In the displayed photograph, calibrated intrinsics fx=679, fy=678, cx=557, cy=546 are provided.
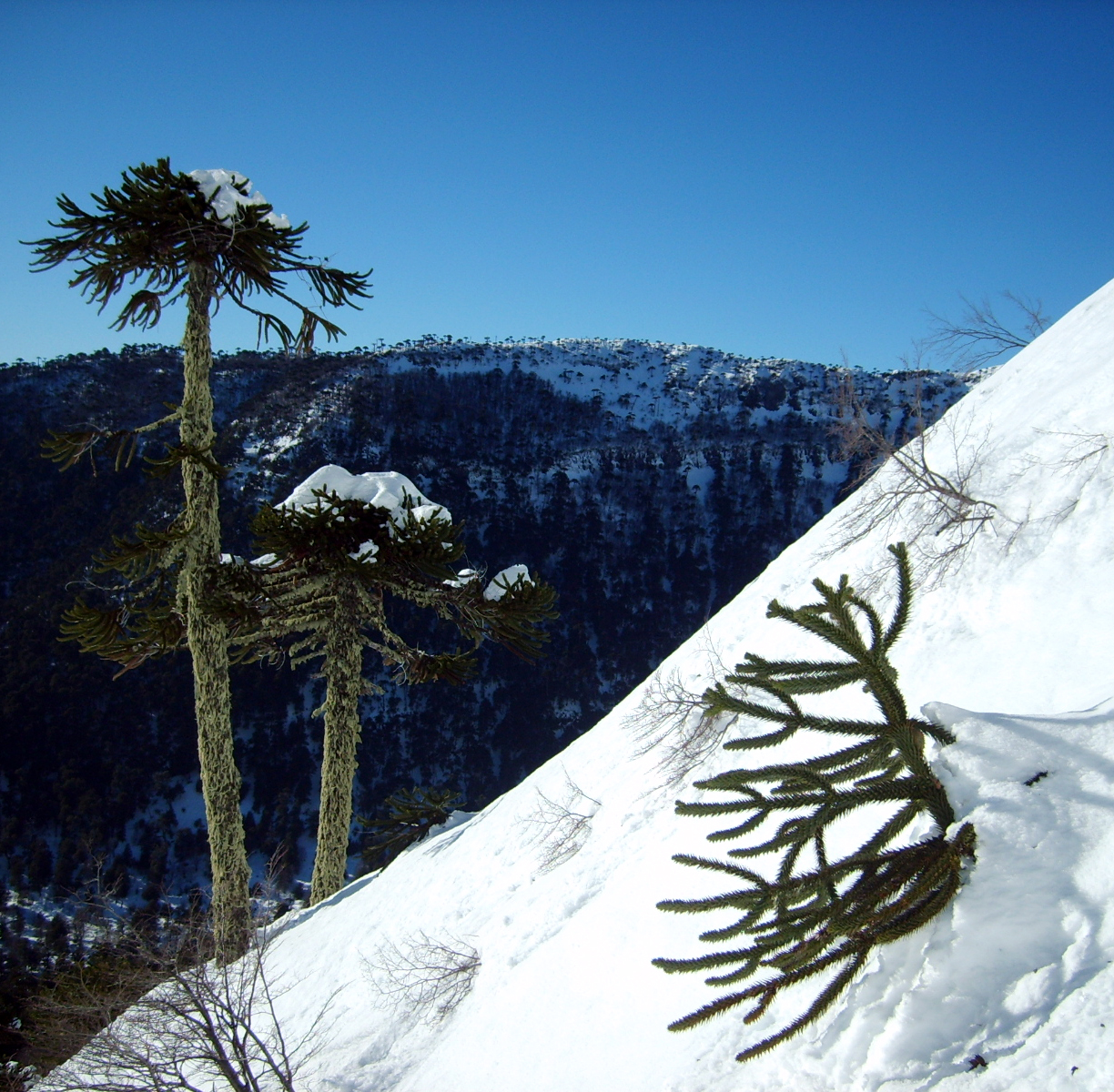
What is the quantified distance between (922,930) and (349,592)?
9.58m

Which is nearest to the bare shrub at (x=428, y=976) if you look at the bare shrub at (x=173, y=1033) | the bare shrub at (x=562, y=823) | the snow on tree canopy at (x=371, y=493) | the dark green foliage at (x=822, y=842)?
the bare shrub at (x=173, y=1033)

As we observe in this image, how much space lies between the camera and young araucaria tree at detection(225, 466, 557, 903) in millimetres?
10078

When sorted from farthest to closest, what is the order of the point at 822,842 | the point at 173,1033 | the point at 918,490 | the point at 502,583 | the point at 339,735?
the point at 502,583
the point at 339,735
the point at 918,490
the point at 173,1033
the point at 822,842

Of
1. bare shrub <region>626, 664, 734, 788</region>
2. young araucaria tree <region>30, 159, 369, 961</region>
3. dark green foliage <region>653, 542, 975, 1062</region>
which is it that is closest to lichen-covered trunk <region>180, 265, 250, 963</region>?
young araucaria tree <region>30, 159, 369, 961</region>

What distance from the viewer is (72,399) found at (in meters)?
91.8

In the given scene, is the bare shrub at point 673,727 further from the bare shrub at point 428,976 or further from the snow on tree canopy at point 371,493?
the snow on tree canopy at point 371,493

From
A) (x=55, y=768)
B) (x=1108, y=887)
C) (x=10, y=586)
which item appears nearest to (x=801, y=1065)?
(x=1108, y=887)

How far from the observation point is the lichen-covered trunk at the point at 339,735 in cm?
1091

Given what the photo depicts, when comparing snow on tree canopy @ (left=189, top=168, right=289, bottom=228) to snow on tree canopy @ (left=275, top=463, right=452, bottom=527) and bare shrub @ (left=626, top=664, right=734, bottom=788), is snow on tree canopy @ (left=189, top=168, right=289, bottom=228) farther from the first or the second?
bare shrub @ (left=626, top=664, right=734, bottom=788)

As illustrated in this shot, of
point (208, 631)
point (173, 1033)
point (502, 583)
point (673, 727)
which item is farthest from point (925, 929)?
point (208, 631)

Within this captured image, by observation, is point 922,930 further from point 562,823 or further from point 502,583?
point 502,583

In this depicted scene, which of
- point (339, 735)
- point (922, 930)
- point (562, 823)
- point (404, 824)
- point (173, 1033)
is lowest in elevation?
point (922, 930)

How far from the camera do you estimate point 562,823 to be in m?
7.28

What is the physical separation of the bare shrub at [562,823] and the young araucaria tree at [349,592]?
3471 mm
